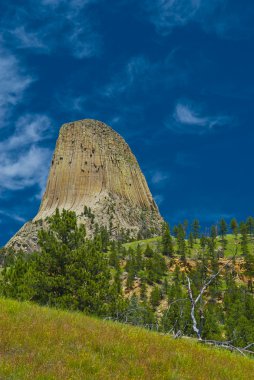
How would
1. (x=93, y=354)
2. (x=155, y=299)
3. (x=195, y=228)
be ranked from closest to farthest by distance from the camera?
(x=93, y=354) → (x=155, y=299) → (x=195, y=228)

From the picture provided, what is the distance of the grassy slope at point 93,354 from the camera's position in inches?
349

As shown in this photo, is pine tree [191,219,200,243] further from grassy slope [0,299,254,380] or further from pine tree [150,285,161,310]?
grassy slope [0,299,254,380]

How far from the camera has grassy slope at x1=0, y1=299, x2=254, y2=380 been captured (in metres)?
8.86

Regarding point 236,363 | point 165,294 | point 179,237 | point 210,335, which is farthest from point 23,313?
point 179,237

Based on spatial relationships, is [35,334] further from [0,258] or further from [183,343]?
[0,258]

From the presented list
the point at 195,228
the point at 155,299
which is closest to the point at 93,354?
the point at 155,299

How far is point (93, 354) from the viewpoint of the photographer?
32.9 feet

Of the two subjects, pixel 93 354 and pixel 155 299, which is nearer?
pixel 93 354

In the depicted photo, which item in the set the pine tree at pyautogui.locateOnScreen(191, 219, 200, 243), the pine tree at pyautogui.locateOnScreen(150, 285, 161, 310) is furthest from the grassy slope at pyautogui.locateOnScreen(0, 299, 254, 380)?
the pine tree at pyautogui.locateOnScreen(191, 219, 200, 243)

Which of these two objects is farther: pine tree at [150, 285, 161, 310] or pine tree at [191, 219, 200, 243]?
pine tree at [191, 219, 200, 243]

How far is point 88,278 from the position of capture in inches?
1262

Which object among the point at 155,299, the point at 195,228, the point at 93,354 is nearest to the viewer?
the point at 93,354

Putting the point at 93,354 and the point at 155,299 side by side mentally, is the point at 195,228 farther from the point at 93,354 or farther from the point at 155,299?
the point at 93,354

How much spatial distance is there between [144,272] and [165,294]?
1676 centimetres
